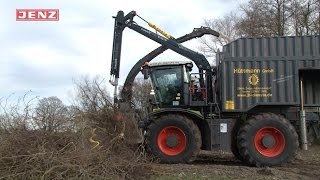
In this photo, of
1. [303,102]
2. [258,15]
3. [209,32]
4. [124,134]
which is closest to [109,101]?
[124,134]

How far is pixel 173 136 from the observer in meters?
13.8

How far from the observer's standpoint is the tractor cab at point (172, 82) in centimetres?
1451

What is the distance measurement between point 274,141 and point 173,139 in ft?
9.03

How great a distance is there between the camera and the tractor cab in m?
14.5

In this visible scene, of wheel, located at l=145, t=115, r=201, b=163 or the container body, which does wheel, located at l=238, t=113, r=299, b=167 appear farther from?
wheel, located at l=145, t=115, r=201, b=163

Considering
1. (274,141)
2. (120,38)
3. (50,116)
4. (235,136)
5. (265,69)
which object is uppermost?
(120,38)

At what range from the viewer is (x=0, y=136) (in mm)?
10023

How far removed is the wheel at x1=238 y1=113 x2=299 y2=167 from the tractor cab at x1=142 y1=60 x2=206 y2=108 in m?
1.95

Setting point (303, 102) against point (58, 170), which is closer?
point (58, 170)

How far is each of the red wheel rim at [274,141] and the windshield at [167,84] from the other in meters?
2.55

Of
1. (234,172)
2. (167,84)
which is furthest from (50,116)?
(167,84)

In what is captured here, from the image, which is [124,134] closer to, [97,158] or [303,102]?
[97,158]

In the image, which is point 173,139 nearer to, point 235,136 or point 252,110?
point 235,136

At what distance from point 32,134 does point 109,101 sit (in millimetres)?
5330
